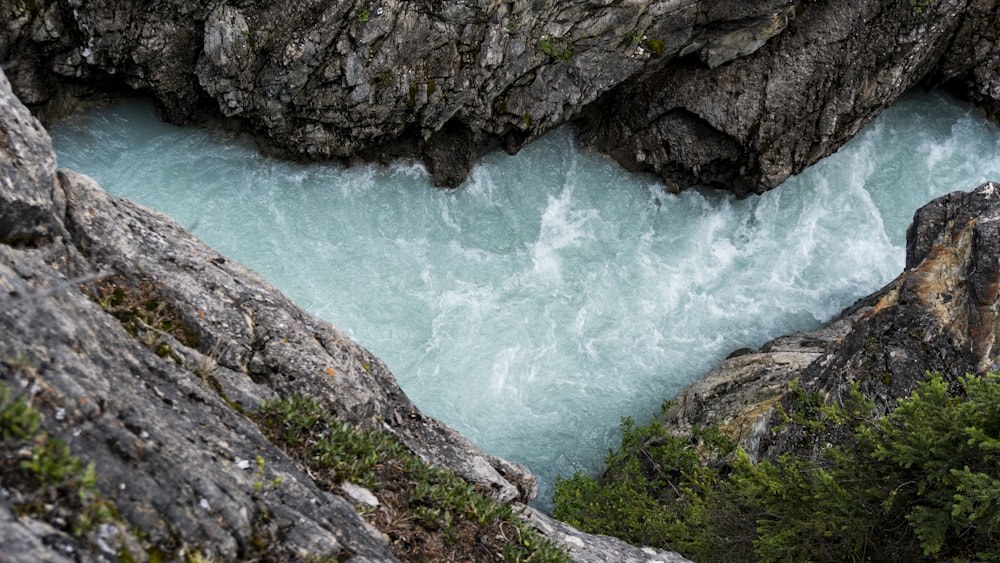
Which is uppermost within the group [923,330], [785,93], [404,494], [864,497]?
[785,93]

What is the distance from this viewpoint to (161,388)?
21.5ft

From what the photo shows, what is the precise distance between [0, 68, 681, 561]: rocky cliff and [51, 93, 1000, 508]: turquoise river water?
9.13 m

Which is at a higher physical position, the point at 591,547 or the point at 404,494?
the point at 404,494

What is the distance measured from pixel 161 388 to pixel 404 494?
8.99ft

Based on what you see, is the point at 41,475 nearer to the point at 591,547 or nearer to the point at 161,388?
the point at 161,388

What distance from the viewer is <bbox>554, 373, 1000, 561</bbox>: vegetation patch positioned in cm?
910

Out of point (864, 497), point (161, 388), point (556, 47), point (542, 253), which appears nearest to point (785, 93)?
point (556, 47)

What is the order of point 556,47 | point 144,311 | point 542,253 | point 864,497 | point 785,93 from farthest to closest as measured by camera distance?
point 785,93
point 542,253
point 556,47
point 864,497
point 144,311

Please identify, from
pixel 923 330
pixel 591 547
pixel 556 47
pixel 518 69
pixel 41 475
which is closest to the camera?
pixel 41 475

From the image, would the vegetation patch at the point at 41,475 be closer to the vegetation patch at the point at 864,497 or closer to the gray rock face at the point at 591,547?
the gray rock face at the point at 591,547

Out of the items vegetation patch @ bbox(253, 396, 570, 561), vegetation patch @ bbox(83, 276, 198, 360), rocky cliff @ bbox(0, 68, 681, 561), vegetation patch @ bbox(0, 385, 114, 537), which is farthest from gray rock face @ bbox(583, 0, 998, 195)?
vegetation patch @ bbox(0, 385, 114, 537)

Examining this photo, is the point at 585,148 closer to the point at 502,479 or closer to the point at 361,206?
the point at 361,206

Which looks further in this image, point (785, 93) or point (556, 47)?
point (785, 93)

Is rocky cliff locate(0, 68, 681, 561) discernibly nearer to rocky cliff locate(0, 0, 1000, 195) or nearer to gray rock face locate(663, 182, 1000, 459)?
gray rock face locate(663, 182, 1000, 459)
